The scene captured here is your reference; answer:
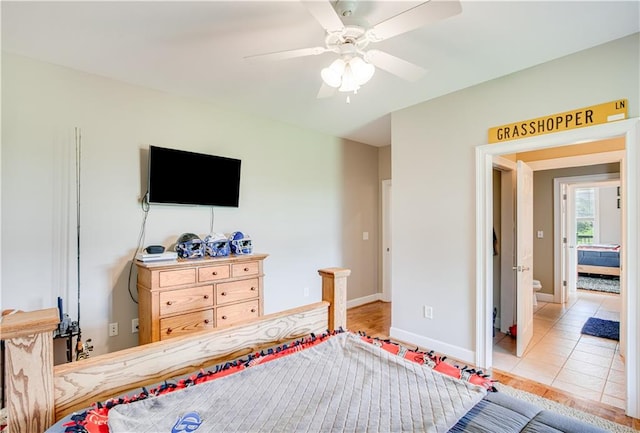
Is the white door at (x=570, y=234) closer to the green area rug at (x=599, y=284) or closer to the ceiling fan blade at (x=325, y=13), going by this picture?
the green area rug at (x=599, y=284)

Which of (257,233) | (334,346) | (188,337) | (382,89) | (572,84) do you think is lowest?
(334,346)

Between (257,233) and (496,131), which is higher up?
(496,131)

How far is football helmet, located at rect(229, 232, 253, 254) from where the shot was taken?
3.17 m

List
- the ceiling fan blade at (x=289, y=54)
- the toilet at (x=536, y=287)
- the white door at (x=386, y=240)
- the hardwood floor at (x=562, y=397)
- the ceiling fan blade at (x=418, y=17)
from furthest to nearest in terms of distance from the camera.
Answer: the white door at (x=386, y=240) < the toilet at (x=536, y=287) < the hardwood floor at (x=562, y=397) < the ceiling fan blade at (x=289, y=54) < the ceiling fan blade at (x=418, y=17)

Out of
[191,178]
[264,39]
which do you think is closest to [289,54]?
[264,39]

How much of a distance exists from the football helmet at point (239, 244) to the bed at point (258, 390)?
1.72 m

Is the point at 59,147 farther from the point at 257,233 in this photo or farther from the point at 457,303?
the point at 457,303

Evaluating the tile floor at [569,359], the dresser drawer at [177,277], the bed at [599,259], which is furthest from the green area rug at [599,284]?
the dresser drawer at [177,277]

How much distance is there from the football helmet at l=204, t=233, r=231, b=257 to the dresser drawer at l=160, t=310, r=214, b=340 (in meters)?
0.54

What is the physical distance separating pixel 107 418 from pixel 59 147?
2373 millimetres

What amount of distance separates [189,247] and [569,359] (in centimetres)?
369

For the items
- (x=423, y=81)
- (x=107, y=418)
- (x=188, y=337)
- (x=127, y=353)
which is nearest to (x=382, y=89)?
(x=423, y=81)

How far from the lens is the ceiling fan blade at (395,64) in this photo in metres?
1.78

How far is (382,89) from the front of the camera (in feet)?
9.57
